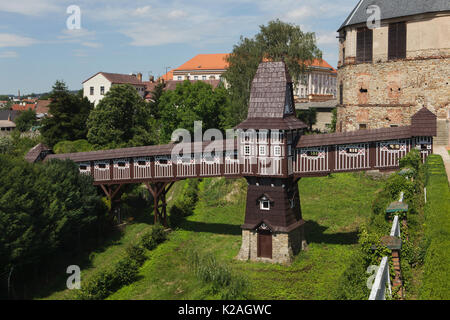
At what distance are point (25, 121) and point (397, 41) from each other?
64185 mm

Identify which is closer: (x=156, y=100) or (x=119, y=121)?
(x=119, y=121)

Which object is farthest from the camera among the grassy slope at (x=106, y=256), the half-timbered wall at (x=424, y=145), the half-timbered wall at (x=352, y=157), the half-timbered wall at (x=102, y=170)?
the half-timbered wall at (x=102, y=170)

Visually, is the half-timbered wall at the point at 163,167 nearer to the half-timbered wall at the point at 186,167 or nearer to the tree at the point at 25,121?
the half-timbered wall at the point at 186,167

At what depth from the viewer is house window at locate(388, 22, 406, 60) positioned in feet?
126

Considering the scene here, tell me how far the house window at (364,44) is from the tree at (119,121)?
2168 centimetres

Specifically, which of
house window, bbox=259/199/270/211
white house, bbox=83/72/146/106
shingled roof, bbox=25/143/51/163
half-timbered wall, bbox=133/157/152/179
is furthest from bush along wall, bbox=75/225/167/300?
white house, bbox=83/72/146/106

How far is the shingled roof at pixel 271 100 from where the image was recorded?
24.4m

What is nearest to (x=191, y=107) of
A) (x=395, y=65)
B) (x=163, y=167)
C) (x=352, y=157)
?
(x=163, y=167)

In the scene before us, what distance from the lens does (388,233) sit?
14836 mm

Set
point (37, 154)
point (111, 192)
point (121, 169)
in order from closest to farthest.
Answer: point (121, 169), point (111, 192), point (37, 154)

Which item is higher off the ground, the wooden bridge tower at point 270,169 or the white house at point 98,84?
the white house at point 98,84

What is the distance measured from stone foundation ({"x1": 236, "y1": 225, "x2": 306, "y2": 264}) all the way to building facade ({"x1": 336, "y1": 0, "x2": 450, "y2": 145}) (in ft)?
58.5
